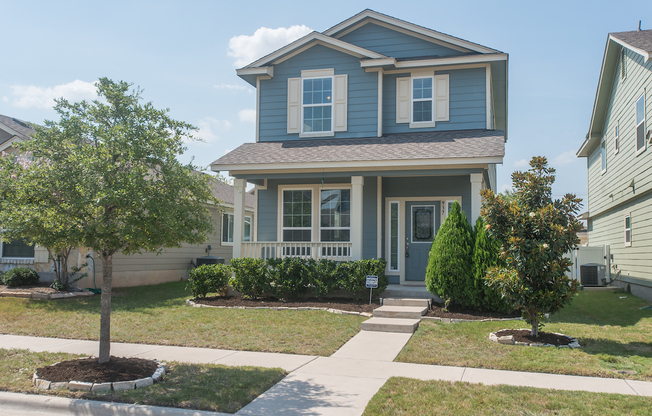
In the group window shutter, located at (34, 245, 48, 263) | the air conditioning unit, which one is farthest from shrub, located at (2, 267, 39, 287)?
the air conditioning unit

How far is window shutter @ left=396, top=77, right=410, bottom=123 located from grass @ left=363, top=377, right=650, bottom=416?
9416 millimetres

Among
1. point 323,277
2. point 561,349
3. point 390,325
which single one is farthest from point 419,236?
point 561,349

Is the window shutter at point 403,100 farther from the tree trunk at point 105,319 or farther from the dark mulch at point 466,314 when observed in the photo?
the tree trunk at point 105,319

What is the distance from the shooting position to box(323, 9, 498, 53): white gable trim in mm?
13477

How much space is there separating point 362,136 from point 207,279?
5.57 meters

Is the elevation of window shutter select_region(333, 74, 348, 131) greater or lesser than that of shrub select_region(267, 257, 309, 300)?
greater

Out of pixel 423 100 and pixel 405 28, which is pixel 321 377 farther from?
pixel 405 28

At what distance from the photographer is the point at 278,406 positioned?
4969 millimetres

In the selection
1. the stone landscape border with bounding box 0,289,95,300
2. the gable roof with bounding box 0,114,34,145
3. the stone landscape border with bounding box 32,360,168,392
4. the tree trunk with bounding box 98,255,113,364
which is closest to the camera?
the stone landscape border with bounding box 32,360,168,392

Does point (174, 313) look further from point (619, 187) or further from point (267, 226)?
point (619, 187)

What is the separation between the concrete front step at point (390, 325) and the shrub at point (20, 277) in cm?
978

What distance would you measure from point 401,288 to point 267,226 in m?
4.27

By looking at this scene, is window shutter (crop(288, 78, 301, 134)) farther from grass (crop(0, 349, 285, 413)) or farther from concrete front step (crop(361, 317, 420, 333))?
grass (crop(0, 349, 285, 413))

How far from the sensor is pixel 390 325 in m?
8.73
